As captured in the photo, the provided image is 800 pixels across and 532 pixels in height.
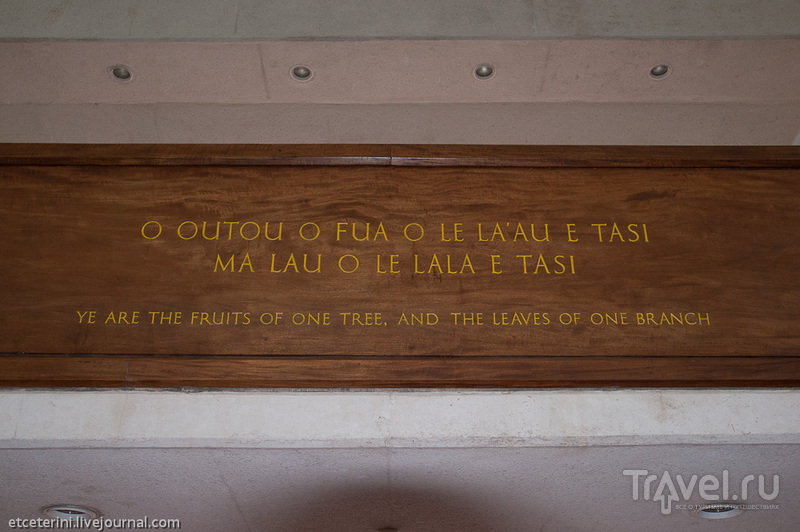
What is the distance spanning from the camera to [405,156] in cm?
224

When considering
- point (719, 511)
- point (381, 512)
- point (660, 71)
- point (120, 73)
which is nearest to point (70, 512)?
point (381, 512)

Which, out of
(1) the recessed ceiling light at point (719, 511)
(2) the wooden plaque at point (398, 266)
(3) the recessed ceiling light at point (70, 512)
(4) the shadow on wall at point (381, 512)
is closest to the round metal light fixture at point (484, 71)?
(2) the wooden plaque at point (398, 266)

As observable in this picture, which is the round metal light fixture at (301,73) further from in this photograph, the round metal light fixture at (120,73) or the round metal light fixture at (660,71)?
the round metal light fixture at (660,71)

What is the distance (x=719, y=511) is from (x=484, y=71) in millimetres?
2259

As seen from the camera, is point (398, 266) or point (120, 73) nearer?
point (398, 266)

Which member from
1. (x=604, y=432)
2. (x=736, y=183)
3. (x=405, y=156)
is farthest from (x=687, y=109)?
(x=604, y=432)

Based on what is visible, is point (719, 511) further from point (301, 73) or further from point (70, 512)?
point (301, 73)

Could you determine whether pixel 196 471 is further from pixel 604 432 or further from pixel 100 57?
pixel 100 57

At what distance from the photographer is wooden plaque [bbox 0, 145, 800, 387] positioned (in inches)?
75.7

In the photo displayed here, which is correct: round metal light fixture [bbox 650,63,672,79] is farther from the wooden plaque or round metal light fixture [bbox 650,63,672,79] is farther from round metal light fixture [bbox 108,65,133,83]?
round metal light fixture [bbox 108,65,133,83]

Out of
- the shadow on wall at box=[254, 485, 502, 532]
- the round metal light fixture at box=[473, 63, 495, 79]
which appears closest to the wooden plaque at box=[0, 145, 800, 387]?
the shadow on wall at box=[254, 485, 502, 532]

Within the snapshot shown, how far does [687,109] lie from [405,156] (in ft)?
6.79

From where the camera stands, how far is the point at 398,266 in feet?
6.79

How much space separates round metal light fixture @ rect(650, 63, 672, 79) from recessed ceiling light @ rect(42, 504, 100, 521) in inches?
127
